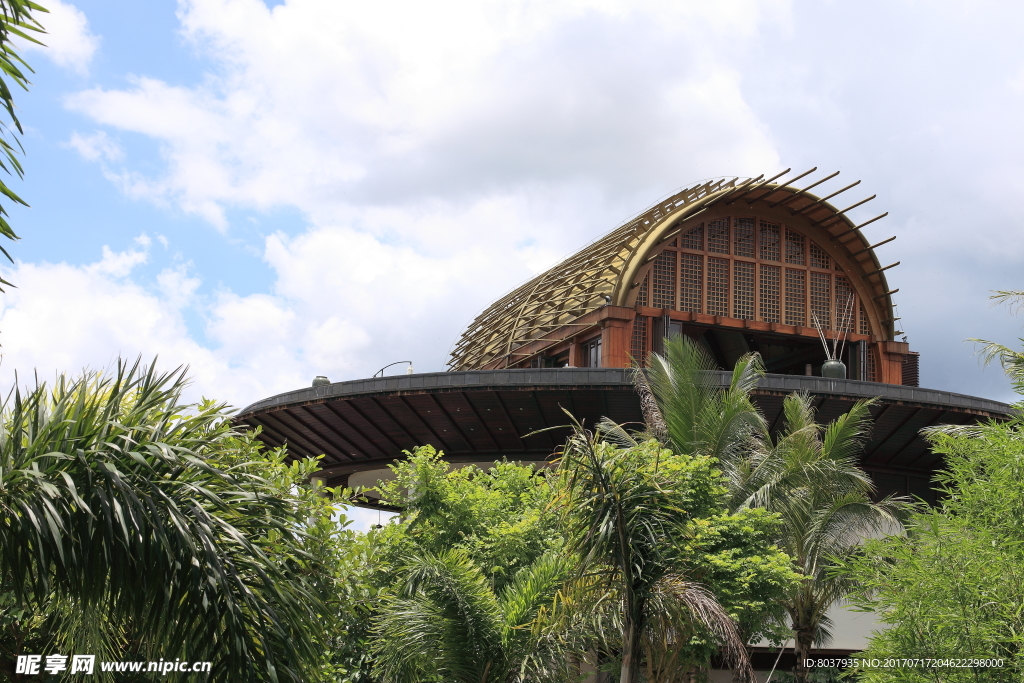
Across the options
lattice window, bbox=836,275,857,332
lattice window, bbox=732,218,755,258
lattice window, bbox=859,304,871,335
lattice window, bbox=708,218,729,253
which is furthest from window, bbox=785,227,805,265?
lattice window, bbox=859,304,871,335

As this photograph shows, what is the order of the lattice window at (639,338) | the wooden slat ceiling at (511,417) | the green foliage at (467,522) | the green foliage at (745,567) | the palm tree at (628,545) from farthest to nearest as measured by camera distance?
the lattice window at (639,338) → the wooden slat ceiling at (511,417) → the green foliage at (467,522) → the green foliage at (745,567) → the palm tree at (628,545)

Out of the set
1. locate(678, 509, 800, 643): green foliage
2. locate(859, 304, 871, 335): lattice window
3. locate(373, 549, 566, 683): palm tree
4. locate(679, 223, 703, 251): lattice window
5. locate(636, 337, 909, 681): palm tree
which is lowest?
locate(373, 549, 566, 683): palm tree

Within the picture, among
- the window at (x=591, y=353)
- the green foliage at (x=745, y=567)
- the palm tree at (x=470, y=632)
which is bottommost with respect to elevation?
the palm tree at (x=470, y=632)

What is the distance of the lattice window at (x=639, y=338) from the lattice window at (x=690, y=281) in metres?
1.55

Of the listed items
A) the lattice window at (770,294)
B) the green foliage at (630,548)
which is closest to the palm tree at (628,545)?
the green foliage at (630,548)

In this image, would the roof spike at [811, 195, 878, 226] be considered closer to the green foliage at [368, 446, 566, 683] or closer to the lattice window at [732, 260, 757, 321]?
the lattice window at [732, 260, 757, 321]

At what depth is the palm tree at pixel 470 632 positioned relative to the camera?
12188mm

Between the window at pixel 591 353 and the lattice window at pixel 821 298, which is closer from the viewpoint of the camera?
the window at pixel 591 353

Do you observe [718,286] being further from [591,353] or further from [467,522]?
[467,522]

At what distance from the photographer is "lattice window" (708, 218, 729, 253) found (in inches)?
1348

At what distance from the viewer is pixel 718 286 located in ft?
112

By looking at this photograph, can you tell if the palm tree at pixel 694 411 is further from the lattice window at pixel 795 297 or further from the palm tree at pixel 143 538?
the lattice window at pixel 795 297

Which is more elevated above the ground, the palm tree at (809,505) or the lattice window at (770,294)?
the lattice window at (770,294)

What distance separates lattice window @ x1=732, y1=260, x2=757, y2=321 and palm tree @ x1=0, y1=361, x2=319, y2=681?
28.6 metres
